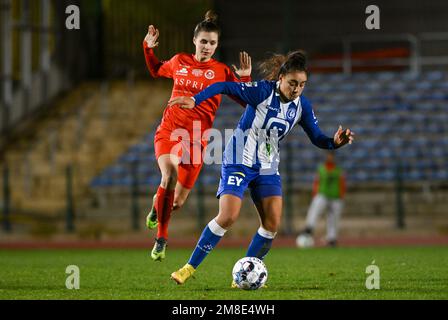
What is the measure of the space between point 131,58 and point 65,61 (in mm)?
2109

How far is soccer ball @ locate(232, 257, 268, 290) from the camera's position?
8.69 m

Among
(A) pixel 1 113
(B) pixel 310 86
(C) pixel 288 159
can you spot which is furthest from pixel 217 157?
(A) pixel 1 113

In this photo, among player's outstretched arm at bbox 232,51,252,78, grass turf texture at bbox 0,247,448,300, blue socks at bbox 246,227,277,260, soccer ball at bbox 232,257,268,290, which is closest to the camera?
grass turf texture at bbox 0,247,448,300

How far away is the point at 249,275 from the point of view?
8.68 metres

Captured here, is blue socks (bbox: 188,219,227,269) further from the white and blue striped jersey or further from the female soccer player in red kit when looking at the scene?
the female soccer player in red kit

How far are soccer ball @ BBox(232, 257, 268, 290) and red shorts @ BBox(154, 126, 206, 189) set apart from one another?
2.09 m

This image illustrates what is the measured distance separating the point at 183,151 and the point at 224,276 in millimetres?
1467

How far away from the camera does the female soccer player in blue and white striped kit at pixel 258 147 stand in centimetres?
881

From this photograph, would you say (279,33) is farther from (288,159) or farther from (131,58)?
(288,159)

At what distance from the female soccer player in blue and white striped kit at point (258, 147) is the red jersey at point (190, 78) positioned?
133 cm

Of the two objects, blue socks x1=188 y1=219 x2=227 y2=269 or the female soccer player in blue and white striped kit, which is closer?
the female soccer player in blue and white striped kit

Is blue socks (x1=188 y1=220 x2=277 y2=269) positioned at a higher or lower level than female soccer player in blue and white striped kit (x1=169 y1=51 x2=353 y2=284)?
lower
